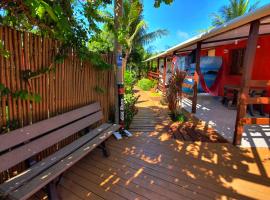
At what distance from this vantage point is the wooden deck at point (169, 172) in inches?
94.3

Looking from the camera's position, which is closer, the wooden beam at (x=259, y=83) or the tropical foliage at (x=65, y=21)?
the tropical foliage at (x=65, y=21)

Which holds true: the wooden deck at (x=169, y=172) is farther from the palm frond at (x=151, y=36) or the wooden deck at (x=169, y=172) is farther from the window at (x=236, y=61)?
the palm frond at (x=151, y=36)

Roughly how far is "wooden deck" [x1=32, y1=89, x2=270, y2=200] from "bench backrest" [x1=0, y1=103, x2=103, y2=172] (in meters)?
0.58

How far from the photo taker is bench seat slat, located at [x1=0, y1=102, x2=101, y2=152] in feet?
6.42

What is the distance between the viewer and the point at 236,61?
7863 mm

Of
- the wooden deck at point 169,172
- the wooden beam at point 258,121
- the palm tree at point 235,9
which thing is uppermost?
the palm tree at point 235,9

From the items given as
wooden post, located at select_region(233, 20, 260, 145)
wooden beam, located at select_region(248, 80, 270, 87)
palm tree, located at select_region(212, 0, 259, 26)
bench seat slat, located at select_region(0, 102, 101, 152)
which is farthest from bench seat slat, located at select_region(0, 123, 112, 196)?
palm tree, located at select_region(212, 0, 259, 26)

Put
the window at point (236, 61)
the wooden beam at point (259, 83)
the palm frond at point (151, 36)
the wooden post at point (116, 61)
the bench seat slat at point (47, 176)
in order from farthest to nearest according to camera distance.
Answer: the palm frond at point (151, 36)
the window at point (236, 61)
the wooden post at point (116, 61)
the wooden beam at point (259, 83)
the bench seat slat at point (47, 176)

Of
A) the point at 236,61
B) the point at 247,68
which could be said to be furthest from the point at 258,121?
the point at 236,61

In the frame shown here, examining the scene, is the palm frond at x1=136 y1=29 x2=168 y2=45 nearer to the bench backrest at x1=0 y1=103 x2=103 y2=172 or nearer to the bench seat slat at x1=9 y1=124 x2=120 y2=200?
the bench backrest at x1=0 y1=103 x2=103 y2=172

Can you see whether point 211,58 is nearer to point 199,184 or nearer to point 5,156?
point 199,184

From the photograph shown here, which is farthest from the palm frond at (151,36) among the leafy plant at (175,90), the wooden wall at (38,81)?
the wooden wall at (38,81)

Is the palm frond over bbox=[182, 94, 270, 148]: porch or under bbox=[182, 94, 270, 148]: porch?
over

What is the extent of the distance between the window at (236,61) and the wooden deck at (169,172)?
4.81 metres
